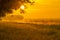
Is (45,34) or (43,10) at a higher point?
(43,10)

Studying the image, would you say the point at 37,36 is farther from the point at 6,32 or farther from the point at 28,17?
the point at 28,17

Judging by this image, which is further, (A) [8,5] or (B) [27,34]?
(A) [8,5]

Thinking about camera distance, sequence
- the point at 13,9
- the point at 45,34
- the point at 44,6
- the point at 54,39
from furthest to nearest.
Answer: the point at 44,6 → the point at 13,9 → the point at 45,34 → the point at 54,39

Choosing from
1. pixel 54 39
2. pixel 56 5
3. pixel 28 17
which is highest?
pixel 56 5

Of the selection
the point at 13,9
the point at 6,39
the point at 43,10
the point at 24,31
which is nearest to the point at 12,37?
the point at 6,39

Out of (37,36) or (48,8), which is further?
(48,8)

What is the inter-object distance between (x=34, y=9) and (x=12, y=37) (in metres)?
3.26

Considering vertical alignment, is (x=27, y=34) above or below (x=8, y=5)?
below

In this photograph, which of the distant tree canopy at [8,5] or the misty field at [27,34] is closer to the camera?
the misty field at [27,34]

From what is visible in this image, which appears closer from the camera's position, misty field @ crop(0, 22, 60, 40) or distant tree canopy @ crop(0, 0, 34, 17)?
misty field @ crop(0, 22, 60, 40)

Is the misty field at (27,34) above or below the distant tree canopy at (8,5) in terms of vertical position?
below

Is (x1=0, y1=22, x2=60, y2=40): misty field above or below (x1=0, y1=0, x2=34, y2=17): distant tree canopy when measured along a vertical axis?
below

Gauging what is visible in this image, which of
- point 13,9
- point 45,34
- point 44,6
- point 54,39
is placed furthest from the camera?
point 44,6

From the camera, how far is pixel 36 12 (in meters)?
7.16
